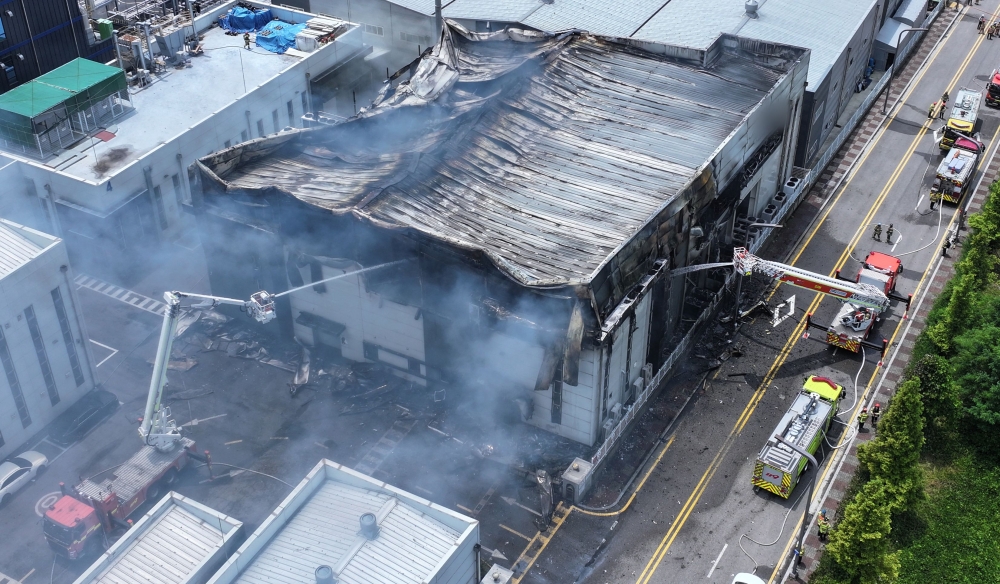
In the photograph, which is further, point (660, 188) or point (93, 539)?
point (660, 188)

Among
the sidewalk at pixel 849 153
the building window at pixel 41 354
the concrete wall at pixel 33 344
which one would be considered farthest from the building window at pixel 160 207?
the sidewalk at pixel 849 153

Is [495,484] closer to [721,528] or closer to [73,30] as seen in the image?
[721,528]

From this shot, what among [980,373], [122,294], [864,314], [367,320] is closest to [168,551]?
[367,320]

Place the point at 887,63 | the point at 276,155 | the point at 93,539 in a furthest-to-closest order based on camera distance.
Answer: the point at 887,63 → the point at 276,155 → the point at 93,539

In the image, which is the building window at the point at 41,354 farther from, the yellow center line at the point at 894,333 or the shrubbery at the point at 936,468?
the shrubbery at the point at 936,468

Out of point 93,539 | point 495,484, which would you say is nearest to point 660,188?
point 495,484

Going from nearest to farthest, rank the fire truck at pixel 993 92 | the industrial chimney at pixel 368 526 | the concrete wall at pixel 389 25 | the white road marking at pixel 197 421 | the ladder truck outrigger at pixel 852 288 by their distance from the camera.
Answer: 1. the industrial chimney at pixel 368 526
2. the white road marking at pixel 197 421
3. the ladder truck outrigger at pixel 852 288
4. the concrete wall at pixel 389 25
5. the fire truck at pixel 993 92

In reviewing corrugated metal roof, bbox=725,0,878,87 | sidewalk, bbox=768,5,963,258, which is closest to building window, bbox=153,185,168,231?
sidewalk, bbox=768,5,963,258
